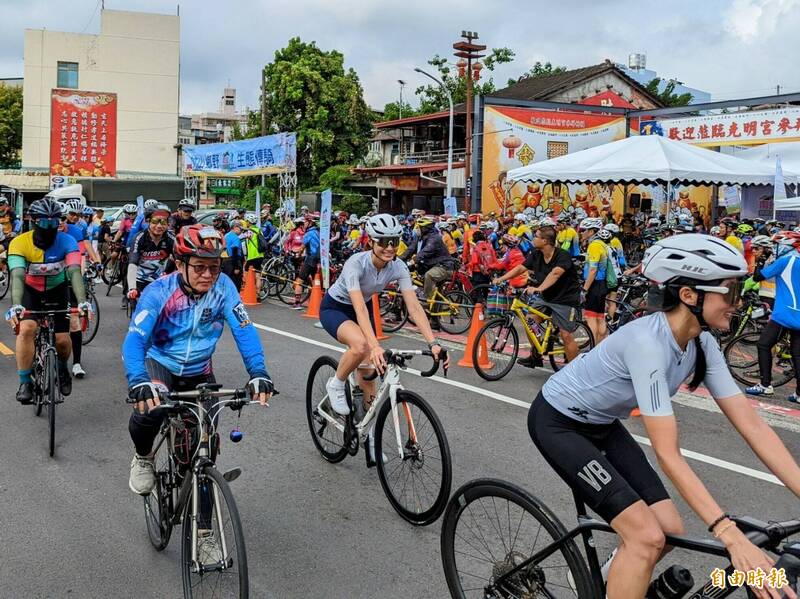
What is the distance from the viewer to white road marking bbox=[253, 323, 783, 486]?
5.98 meters

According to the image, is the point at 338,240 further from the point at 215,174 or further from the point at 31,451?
the point at 215,174

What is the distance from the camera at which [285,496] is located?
17.6ft

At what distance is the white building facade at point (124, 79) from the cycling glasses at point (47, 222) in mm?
52268

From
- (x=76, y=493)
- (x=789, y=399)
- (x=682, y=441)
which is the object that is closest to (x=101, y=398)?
(x=76, y=493)

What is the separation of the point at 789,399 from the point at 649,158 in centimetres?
992

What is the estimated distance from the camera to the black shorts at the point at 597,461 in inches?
118

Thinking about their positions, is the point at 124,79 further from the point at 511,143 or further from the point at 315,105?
the point at 511,143

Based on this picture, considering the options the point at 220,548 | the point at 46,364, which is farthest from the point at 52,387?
the point at 220,548

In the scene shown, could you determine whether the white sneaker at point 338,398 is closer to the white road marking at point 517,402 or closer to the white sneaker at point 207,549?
the white sneaker at point 207,549

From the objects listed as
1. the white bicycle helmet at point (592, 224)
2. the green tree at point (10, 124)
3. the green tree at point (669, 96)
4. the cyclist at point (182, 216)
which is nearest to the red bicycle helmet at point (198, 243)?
→ the cyclist at point (182, 216)

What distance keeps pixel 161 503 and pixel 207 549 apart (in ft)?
3.32

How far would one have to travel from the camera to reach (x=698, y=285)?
2816 mm

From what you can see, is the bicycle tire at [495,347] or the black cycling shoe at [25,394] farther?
the bicycle tire at [495,347]

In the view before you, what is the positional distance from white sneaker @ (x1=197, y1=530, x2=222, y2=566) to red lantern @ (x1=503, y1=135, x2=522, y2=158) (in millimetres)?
26270
